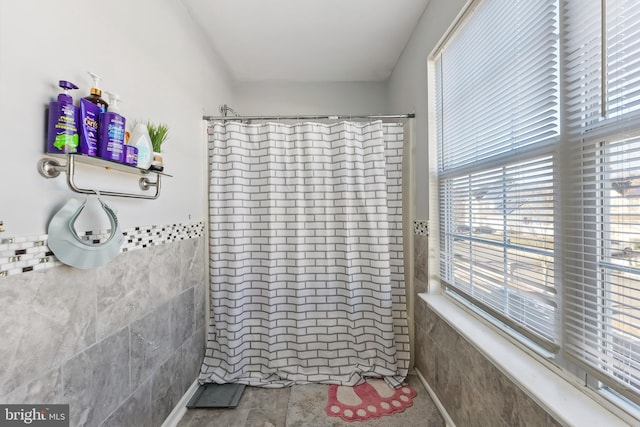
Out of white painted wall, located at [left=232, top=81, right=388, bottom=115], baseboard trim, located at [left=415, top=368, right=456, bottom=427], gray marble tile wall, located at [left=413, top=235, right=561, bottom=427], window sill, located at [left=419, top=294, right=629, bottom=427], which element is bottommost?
baseboard trim, located at [left=415, top=368, right=456, bottom=427]

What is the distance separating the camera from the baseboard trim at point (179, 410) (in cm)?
150

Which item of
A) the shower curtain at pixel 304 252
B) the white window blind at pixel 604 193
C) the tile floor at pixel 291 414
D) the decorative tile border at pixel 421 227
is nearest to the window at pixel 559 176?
the white window blind at pixel 604 193

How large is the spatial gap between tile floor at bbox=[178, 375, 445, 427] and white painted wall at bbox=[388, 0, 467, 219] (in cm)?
114

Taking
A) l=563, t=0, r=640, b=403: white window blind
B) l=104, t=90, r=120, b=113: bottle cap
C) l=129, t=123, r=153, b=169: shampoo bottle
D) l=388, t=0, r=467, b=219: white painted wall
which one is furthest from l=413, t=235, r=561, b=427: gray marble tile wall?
l=104, t=90, r=120, b=113: bottle cap

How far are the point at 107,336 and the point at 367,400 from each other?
4.70 feet

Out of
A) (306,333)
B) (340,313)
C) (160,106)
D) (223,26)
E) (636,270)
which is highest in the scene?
(223,26)

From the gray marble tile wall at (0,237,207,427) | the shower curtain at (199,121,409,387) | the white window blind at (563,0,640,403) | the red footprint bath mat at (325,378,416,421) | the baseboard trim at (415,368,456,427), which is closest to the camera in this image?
the white window blind at (563,0,640,403)

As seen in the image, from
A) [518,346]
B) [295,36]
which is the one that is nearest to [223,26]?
[295,36]

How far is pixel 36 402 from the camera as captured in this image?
2.68 ft

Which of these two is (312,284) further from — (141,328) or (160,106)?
(160,106)

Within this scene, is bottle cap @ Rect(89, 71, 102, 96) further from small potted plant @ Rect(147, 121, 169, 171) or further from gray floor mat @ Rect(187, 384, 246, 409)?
gray floor mat @ Rect(187, 384, 246, 409)

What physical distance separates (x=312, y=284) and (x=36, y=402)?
53.7 inches

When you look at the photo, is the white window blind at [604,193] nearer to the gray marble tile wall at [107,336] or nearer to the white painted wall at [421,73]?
the white painted wall at [421,73]

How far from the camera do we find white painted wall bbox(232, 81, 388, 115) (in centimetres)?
267
